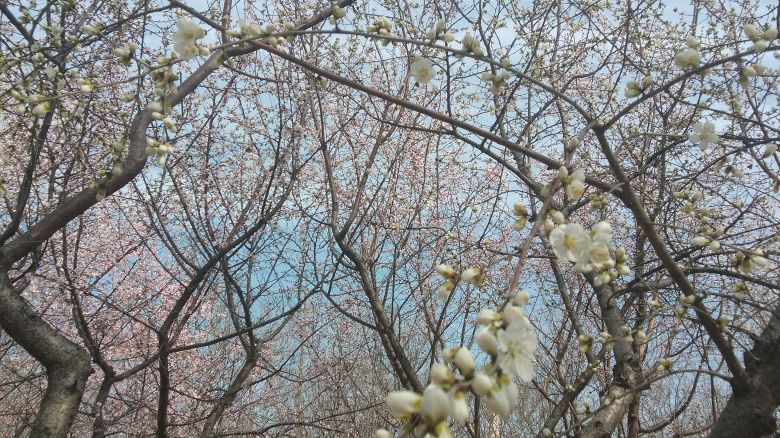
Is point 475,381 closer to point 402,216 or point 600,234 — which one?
point 600,234

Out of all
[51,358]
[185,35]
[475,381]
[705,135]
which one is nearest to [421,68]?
[185,35]

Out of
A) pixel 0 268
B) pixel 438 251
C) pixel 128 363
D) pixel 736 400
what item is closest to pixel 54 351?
pixel 0 268

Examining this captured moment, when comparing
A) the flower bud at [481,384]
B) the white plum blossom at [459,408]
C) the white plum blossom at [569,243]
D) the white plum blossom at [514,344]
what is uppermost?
the white plum blossom at [569,243]

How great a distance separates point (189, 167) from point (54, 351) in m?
2.49

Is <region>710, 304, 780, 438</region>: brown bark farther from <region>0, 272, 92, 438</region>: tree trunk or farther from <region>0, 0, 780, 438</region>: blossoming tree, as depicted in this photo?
<region>0, 272, 92, 438</region>: tree trunk

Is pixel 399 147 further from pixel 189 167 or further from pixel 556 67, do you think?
pixel 189 167

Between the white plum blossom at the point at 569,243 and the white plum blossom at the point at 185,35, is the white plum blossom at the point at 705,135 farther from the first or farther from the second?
the white plum blossom at the point at 185,35

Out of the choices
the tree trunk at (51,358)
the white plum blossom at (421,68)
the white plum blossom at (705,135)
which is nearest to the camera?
the white plum blossom at (421,68)

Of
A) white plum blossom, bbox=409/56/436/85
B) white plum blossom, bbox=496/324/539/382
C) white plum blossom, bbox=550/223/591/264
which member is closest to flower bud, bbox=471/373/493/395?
white plum blossom, bbox=496/324/539/382

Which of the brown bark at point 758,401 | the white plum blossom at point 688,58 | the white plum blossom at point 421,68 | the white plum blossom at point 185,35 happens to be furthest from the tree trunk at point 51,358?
the white plum blossom at point 688,58

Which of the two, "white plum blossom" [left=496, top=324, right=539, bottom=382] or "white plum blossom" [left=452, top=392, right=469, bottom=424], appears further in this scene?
"white plum blossom" [left=496, top=324, right=539, bottom=382]

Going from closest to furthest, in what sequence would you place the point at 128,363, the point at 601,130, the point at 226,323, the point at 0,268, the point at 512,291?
→ the point at 512,291
the point at 601,130
the point at 0,268
the point at 128,363
the point at 226,323

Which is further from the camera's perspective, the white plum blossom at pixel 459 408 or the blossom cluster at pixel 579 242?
the blossom cluster at pixel 579 242

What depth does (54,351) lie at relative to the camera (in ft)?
10.5
